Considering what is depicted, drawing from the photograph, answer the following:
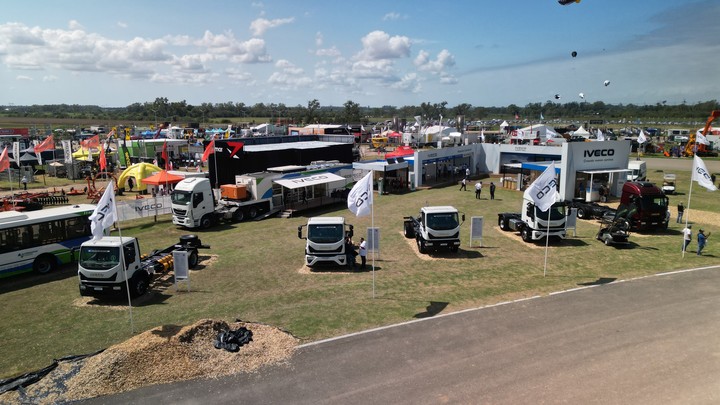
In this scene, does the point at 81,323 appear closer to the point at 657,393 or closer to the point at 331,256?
the point at 331,256

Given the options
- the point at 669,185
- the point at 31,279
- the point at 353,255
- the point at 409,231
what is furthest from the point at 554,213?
the point at 31,279

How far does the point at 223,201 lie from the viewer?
29078mm

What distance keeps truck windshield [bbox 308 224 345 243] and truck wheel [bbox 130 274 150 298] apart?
6.20 m

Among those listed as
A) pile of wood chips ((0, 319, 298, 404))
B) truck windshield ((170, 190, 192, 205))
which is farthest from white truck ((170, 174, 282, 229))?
pile of wood chips ((0, 319, 298, 404))

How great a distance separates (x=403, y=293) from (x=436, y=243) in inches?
203

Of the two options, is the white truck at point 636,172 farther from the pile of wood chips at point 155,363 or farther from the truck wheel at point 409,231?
the pile of wood chips at point 155,363

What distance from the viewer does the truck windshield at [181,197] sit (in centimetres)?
2588

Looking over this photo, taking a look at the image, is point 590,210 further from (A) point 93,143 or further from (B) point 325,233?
(A) point 93,143

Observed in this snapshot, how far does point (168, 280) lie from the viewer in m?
17.0

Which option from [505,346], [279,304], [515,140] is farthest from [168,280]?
[515,140]

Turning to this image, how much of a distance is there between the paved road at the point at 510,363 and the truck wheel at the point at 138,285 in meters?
6.49

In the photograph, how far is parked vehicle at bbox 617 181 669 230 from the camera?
23.4m

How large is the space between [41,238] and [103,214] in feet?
24.3

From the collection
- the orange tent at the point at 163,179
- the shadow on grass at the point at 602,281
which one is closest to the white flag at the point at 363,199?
the shadow on grass at the point at 602,281
